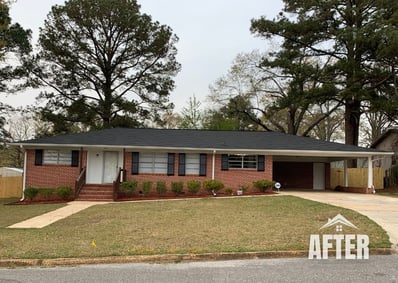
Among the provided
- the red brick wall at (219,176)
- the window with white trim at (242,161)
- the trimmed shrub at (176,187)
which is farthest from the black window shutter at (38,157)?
the window with white trim at (242,161)

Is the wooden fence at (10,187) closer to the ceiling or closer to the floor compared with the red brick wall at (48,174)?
closer to the floor

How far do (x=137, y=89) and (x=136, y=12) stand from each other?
6354mm

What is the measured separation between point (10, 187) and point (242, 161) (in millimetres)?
15002

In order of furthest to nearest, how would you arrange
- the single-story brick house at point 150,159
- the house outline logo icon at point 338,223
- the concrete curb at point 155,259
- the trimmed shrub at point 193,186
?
the single-story brick house at point 150,159
the trimmed shrub at point 193,186
the house outline logo icon at point 338,223
the concrete curb at point 155,259

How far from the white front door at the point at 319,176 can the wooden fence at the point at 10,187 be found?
19.0m

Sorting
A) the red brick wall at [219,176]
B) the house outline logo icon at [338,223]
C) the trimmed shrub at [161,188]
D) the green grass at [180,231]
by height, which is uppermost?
the red brick wall at [219,176]

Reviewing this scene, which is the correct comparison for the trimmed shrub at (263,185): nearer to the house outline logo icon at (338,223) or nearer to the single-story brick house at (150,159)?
the single-story brick house at (150,159)

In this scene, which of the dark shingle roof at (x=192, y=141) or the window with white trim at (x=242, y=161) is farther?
the window with white trim at (x=242, y=161)

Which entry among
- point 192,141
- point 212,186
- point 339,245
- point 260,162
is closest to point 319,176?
point 260,162

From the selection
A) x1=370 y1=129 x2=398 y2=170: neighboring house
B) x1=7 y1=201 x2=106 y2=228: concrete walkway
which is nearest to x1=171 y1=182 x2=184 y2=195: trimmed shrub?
x1=7 y1=201 x2=106 y2=228: concrete walkway

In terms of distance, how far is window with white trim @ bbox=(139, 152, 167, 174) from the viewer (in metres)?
19.9

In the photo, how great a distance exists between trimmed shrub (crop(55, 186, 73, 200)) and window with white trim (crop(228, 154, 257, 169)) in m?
8.19

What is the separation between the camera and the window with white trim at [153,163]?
19938 millimetres

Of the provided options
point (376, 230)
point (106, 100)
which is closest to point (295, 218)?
point (376, 230)
